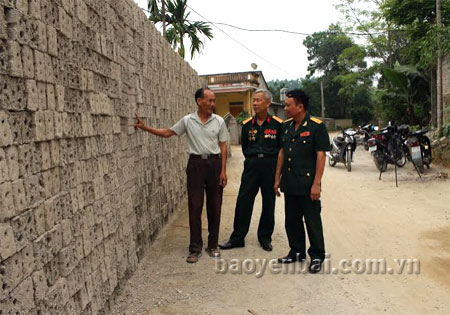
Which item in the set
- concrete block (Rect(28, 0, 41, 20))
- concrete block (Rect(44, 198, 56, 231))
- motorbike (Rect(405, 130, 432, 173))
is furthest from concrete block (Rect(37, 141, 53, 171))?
motorbike (Rect(405, 130, 432, 173))

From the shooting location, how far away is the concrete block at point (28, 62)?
5.86 ft

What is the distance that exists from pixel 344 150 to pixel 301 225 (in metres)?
6.65

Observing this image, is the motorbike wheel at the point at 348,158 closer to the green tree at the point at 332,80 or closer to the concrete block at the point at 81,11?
the concrete block at the point at 81,11

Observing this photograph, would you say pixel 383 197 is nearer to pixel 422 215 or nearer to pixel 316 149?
pixel 422 215

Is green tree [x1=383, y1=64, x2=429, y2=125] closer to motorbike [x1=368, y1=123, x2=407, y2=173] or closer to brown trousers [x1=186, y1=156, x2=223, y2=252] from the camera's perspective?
motorbike [x1=368, y1=123, x2=407, y2=173]

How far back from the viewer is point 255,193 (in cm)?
430

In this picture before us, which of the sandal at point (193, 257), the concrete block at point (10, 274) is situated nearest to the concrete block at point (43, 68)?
the concrete block at point (10, 274)

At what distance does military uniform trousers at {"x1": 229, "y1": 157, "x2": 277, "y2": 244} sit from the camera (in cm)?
420

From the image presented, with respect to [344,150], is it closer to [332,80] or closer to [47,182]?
[47,182]

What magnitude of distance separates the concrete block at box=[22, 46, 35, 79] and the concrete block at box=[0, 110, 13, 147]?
0.84ft

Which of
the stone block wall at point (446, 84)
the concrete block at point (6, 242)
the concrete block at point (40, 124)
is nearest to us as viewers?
the concrete block at point (6, 242)

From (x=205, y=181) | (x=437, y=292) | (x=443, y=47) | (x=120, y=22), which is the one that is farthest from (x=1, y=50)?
(x=443, y=47)

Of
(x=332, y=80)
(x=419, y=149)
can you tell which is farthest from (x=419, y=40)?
(x=332, y=80)

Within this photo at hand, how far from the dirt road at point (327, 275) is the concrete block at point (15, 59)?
1950 millimetres
